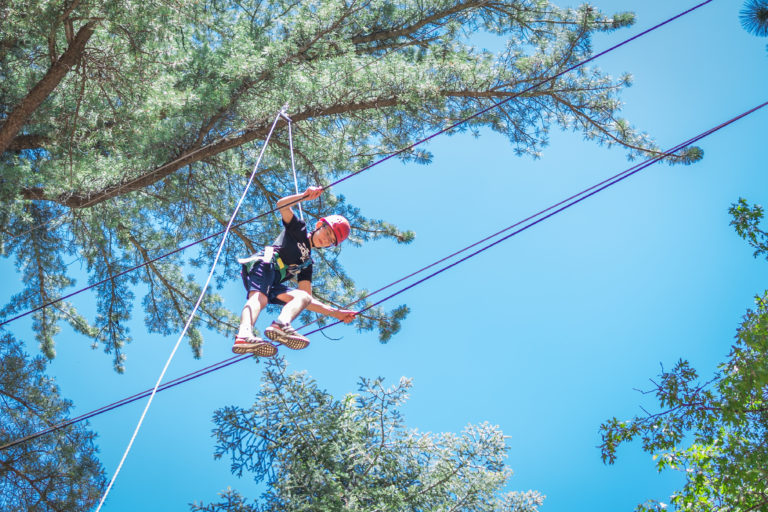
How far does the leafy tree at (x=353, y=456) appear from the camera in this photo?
5457mm

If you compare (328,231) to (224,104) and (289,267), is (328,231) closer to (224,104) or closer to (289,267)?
(289,267)

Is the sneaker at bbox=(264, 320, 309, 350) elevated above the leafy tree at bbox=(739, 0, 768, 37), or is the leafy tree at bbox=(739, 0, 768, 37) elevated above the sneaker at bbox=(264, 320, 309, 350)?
the leafy tree at bbox=(739, 0, 768, 37)

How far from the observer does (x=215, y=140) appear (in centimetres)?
684

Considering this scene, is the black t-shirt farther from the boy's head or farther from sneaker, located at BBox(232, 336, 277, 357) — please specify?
sneaker, located at BBox(232, 336, 277, 357)

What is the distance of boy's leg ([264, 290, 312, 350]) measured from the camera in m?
4.16

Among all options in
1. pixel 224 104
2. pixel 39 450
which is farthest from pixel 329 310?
pixel 39 450

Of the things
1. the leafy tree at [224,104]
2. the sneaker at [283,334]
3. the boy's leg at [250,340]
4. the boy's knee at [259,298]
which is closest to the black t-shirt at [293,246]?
the boy's knee at [259,298]

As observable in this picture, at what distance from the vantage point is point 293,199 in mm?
4344

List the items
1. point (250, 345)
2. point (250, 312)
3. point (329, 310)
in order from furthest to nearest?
point (329, 310) → point (250, 312) → point (250, 345)

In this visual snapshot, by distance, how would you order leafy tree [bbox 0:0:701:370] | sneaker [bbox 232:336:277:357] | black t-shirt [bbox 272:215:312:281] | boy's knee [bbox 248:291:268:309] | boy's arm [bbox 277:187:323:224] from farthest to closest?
1. leafy tree [bbox 0:0:701:370]
2. black t-shirt [bbox 272:215:312:281]
3. boy's knee [bbox 248:291:268:309]
4. boy's arm [bbox 277:187:323:224]
5. sneaker [bbox 232:336:277:357]

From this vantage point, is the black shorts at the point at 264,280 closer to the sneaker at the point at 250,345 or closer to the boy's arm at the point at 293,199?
the boy's arm at the point at 293,199

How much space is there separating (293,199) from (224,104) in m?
2.44

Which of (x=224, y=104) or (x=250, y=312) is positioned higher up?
(x=224, y=104)

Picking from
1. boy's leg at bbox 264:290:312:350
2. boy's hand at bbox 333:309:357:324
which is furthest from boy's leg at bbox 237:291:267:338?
boy's hand at bbox 333:309:357:324
